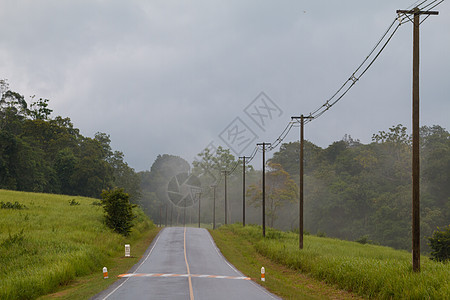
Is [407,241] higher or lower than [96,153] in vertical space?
lower

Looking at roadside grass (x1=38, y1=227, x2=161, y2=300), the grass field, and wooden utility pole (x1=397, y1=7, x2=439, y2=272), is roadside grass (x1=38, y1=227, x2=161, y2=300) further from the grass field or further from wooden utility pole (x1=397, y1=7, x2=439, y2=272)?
wooden utility pole (x1=397, y1=7, x2=439, y2=272)

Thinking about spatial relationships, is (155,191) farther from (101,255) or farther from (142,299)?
(142,299)

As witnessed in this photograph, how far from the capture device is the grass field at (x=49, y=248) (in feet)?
62.7

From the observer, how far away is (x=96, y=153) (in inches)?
4070

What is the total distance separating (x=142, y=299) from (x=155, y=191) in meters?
172

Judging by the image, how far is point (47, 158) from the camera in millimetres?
109188

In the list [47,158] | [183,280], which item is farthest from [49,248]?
[47,158]

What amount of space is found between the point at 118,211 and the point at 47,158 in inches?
3006

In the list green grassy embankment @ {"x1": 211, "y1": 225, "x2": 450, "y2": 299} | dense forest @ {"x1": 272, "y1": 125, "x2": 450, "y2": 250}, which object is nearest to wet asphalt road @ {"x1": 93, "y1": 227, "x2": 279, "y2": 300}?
green grassy embankment @ {"x1": 211, "y1": 225, "x2": 450, "y2": 299}

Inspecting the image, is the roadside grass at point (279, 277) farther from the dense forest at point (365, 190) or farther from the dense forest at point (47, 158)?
the dense forest at point (47, 158)

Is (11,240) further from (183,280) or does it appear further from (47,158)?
(47,158)

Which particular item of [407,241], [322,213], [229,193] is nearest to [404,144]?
[322,213]

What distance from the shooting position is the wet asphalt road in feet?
56.2

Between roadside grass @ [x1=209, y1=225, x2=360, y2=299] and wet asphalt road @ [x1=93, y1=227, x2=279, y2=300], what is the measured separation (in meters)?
0.90
